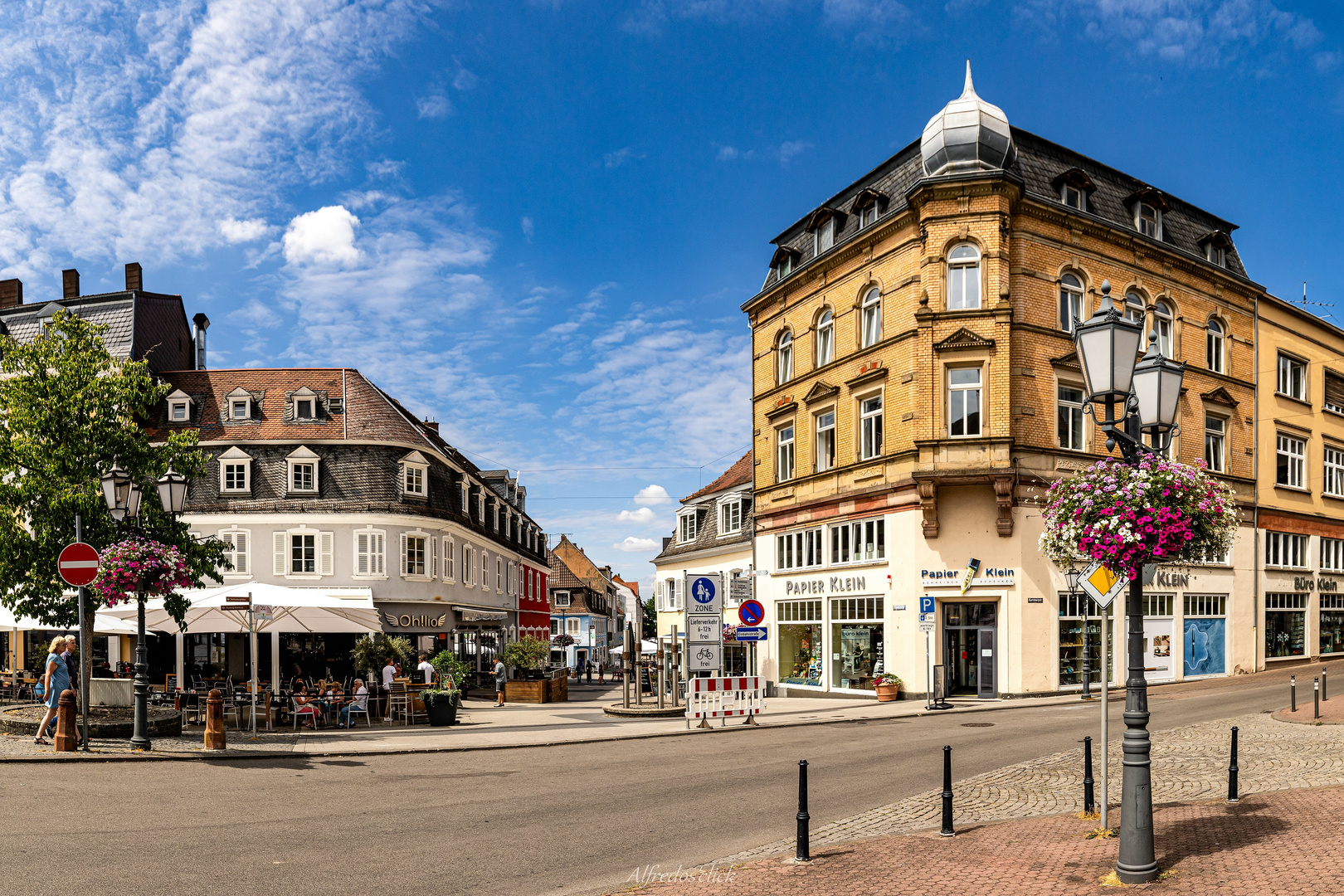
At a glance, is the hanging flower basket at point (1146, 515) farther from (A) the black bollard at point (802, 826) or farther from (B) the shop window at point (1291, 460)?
(B) the shop window at point (1291, 460)

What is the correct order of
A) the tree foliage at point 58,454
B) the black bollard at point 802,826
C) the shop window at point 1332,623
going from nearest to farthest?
the black bollard at point 802,826 → the tree foliage at point 58,454 → the shop window at point 1332,623

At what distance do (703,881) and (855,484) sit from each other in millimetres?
24967

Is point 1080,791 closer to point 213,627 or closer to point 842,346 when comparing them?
point 213,627

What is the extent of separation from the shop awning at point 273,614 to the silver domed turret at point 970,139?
20552 millimetres

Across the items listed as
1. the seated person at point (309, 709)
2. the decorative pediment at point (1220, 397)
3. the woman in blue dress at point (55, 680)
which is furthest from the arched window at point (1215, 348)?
the woman in blue dress at point (55, 680)

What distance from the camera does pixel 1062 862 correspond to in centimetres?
864

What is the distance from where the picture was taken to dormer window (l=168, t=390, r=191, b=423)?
39938 mm

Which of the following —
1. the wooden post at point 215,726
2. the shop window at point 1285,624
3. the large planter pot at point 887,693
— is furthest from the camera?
the shop window at point 1285,624

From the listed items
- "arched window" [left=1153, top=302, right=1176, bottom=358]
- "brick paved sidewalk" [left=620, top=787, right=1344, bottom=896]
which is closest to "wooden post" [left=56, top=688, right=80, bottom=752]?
"brick paved sidewalk" [left=620, top=787, right=1344, bottom=896]

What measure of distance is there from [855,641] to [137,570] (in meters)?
21.7

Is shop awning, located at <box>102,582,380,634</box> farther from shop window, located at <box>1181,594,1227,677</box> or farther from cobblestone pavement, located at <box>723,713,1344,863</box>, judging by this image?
shop window, located at <box>1181,594,1227,677</box>

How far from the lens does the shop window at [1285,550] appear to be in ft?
123

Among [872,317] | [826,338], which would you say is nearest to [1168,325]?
[872,317]

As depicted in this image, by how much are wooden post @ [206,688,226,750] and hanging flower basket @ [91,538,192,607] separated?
235cm
